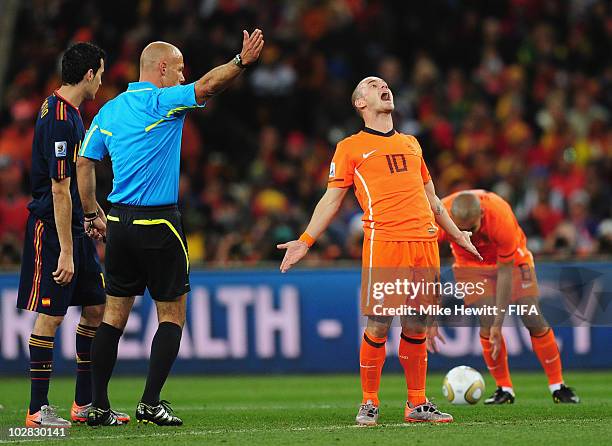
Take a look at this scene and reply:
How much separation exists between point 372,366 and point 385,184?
50.2 inches

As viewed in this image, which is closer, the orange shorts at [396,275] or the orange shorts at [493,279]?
the orange shorts at [396,275]

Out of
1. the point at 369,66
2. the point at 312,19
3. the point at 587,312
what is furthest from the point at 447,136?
the point at 587,312

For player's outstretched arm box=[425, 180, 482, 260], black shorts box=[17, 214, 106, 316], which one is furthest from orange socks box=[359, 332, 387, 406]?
black shorts box=[17, 214, 106, 316]

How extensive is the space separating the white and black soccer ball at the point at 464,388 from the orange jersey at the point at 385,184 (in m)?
1.97

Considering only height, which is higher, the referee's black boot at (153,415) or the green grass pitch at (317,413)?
the referee's black boot at (153,415)

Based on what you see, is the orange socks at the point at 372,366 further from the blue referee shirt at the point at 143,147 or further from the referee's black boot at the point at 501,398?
the referee's black boot at the point at 501,398

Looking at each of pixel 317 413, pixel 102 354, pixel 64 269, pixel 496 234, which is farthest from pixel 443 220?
pixel 64 269

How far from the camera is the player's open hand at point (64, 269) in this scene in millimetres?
8180

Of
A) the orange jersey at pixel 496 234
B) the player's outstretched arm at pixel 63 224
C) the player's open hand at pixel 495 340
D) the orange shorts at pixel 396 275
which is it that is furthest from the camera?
the orange jersey at pixel 496 234

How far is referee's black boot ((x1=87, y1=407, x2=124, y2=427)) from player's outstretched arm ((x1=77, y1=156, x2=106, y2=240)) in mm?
1264

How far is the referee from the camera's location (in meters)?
8.08

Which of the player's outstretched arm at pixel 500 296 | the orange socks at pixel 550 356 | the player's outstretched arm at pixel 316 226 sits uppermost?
the player's outstretched arm at pixel 316 226

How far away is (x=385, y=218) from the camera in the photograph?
8375 mm

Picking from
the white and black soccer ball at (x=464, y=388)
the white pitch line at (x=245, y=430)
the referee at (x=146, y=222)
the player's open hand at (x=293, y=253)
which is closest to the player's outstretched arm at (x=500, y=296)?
the white and black soccer ball at (x=464, y=388)
